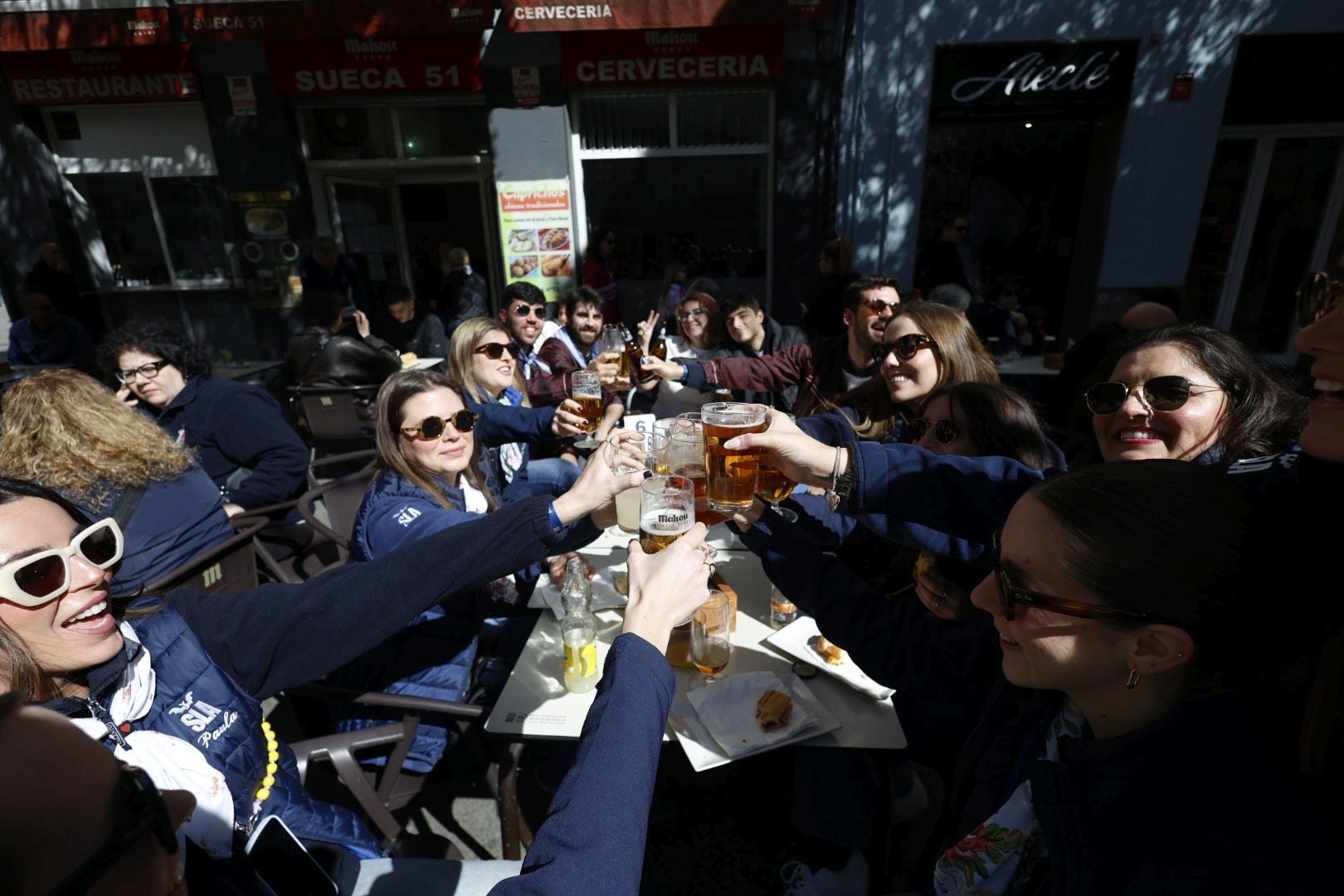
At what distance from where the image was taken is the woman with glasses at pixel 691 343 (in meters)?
4.98

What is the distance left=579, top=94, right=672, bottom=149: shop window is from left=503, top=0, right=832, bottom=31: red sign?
1289 mm

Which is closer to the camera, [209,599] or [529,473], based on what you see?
[209,599]

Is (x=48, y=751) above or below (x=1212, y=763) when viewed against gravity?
above

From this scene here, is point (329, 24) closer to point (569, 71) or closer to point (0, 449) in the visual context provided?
point (569, 71)

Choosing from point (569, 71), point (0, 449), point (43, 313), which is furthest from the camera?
point (569, 71)

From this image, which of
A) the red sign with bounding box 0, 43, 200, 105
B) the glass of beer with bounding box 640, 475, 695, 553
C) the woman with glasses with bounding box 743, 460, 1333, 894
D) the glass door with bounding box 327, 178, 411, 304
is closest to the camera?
the woman with glasses with bounding box 743, 460, 1333, 894

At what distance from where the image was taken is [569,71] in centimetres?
811

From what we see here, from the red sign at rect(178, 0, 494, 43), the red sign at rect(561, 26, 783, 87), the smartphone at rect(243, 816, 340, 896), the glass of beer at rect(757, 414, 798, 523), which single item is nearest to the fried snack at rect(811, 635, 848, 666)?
the glass of beer at rect(757, 414, 798, 523)

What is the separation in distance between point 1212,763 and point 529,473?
354cm

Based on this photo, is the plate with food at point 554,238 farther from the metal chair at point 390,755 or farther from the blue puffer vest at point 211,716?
the blue puffer vest at point 211,716

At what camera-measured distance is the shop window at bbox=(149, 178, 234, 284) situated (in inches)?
358

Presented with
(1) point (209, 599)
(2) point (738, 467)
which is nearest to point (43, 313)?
(1) point (209, 599)

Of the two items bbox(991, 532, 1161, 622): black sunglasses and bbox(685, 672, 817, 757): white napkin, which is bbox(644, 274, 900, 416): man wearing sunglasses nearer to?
bbox(685, 672, 817, 757): white napkin

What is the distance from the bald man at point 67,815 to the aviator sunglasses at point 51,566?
79cm
